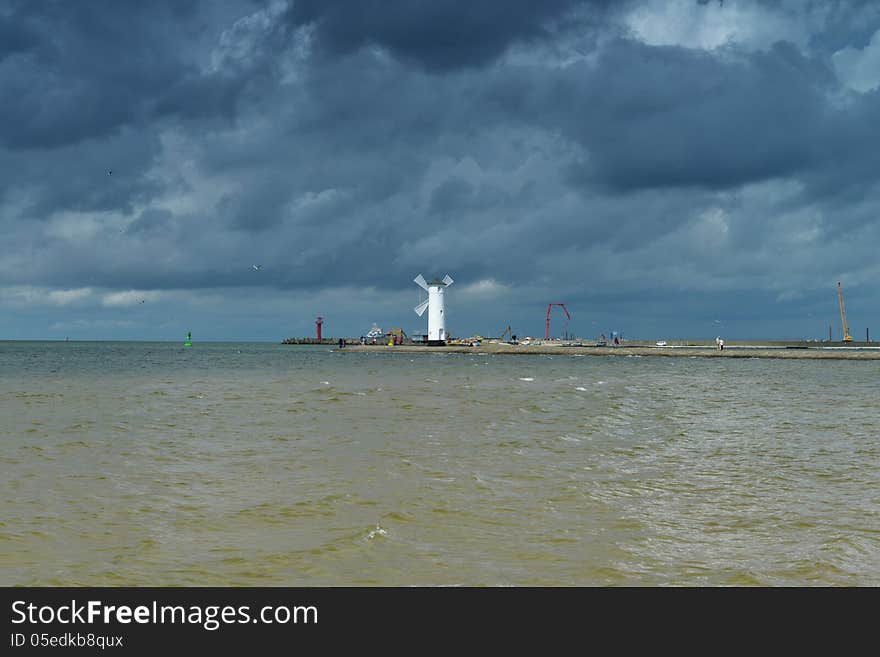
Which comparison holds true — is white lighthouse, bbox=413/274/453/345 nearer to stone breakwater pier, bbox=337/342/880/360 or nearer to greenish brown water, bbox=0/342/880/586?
stone breakwater pier, bbox=337/342/880/360

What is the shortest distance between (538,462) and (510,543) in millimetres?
7897

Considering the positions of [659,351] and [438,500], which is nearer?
[438,500]

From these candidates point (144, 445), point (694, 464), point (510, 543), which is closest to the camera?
point (510, 543)

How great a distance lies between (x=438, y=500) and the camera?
1342cm

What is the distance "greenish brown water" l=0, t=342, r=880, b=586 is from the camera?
9.06 m

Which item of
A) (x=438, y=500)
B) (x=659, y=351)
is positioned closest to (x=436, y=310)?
(x=659, y=351)

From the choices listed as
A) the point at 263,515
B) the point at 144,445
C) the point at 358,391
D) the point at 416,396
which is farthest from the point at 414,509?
the point at 358,391

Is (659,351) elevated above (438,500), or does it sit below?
above

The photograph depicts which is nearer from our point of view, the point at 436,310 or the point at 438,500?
the point at 438,500

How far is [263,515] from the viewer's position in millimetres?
12172

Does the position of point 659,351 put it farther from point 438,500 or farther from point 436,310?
point 438,500

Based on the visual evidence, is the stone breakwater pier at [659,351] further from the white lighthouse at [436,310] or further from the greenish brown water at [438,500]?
the greenish brown water at [438,500]

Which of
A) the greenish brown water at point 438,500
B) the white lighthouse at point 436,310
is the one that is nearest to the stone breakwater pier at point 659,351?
the white lighthouse at point 436,310
